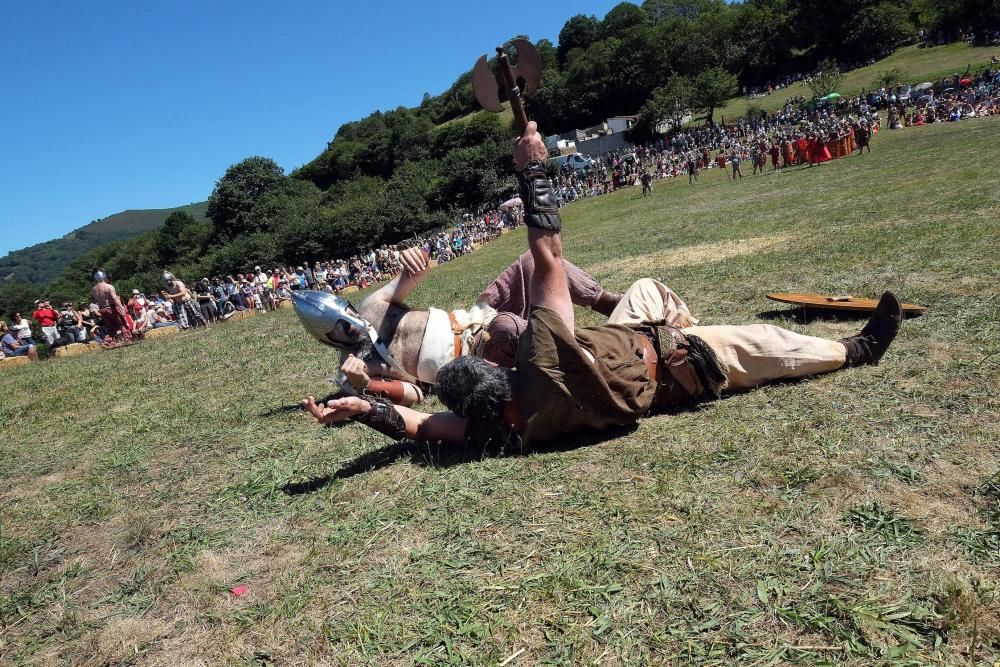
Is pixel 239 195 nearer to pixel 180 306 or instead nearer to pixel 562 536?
pixel 180 306

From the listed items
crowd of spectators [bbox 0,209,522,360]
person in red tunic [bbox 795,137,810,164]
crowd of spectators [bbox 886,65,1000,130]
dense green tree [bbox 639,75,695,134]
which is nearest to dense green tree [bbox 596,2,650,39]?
dense green tree [bbox 639,75,695,134]

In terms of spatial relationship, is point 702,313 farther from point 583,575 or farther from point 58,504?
point 58,504

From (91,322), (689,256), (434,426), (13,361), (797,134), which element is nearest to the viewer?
(434,426)

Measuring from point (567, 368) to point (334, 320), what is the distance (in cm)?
222

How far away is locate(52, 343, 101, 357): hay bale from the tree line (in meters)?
48.5

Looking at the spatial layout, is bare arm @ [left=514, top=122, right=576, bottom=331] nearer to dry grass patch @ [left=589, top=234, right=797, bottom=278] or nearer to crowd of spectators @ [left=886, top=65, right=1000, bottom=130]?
dry grass patch @ [left=589, top=234, right=797, bottom=278]

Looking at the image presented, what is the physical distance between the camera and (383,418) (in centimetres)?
362

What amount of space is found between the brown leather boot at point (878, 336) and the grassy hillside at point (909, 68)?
5826cm

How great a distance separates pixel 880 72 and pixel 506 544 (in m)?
70.9

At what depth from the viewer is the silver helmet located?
479 centimetres

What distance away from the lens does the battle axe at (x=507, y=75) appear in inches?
143

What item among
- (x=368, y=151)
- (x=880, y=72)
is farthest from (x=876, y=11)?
(x=368, y=151)

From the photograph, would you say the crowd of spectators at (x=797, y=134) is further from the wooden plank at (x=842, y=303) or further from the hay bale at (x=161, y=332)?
the wooden plank at (x=842, y=303)

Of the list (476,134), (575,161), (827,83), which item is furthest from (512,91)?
(476,134)
